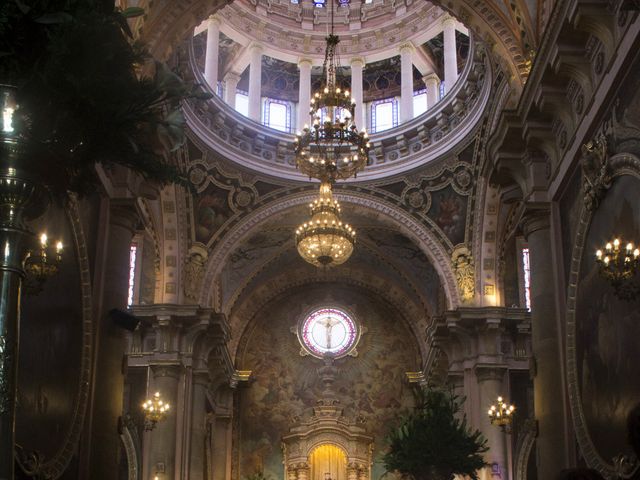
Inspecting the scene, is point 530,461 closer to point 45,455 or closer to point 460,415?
point 460,415

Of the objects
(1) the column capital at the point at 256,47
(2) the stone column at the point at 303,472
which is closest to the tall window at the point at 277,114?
(1) the column capital at the point at 256,47

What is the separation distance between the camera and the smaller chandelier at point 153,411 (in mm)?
20844

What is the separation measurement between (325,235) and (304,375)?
10426 millimetres

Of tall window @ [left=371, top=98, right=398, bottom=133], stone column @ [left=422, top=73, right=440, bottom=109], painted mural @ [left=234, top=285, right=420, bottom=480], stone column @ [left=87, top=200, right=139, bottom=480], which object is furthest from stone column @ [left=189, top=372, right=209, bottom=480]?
stone column @ [left=87, top=200, right=139, bottom=480]

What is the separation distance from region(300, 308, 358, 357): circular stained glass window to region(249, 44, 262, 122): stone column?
325 inches

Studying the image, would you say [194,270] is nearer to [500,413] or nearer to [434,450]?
[500,413]

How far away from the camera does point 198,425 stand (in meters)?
24.2

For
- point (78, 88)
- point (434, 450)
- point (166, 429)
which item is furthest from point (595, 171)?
point (166, 429)

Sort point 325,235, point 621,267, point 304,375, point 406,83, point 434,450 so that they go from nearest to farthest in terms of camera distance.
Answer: point 621,267, point 434,450, point 325,235, point 406,83, point 304,375

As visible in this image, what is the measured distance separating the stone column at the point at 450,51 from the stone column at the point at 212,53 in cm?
584

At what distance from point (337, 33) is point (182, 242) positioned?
7.31 m

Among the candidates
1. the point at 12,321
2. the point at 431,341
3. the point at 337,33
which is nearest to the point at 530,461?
the point at 431,341

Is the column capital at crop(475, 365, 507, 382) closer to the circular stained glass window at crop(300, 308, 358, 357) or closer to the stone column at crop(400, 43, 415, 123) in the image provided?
the stone column at crop(400, 43, 415, 123)

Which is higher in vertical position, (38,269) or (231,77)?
(231,77)
